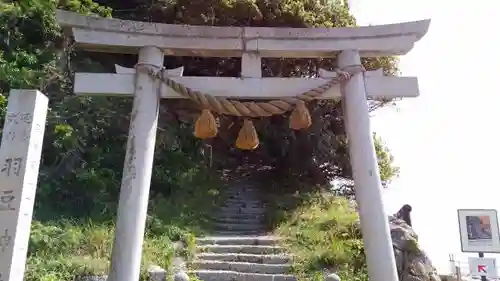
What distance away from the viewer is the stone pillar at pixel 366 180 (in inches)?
187

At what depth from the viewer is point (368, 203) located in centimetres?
496

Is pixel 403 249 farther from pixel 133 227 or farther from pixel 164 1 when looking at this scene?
pixel 164 1

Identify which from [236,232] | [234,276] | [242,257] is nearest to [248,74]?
[234,276]

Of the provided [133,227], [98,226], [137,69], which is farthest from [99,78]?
[98,226]

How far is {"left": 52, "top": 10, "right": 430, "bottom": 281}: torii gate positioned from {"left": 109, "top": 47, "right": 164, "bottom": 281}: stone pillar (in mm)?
12

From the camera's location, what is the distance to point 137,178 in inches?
192

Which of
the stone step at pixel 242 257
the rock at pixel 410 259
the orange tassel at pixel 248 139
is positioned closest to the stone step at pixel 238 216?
the stone step at pixel 242 257

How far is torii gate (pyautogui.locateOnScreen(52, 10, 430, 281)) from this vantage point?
16.5 feet

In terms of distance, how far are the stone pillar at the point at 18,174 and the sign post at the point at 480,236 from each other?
5.94 m

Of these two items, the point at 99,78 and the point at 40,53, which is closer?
the point at 99,78

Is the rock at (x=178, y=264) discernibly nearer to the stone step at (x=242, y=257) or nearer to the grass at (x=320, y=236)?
the stone step at (x=242, y=257)

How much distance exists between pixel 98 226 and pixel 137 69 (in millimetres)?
3747

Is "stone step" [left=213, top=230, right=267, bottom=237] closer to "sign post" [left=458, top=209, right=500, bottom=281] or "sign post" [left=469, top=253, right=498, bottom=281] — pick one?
"sign post" [left=458, top=209, right=500, bottom=281]

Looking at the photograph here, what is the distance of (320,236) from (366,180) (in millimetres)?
3768
